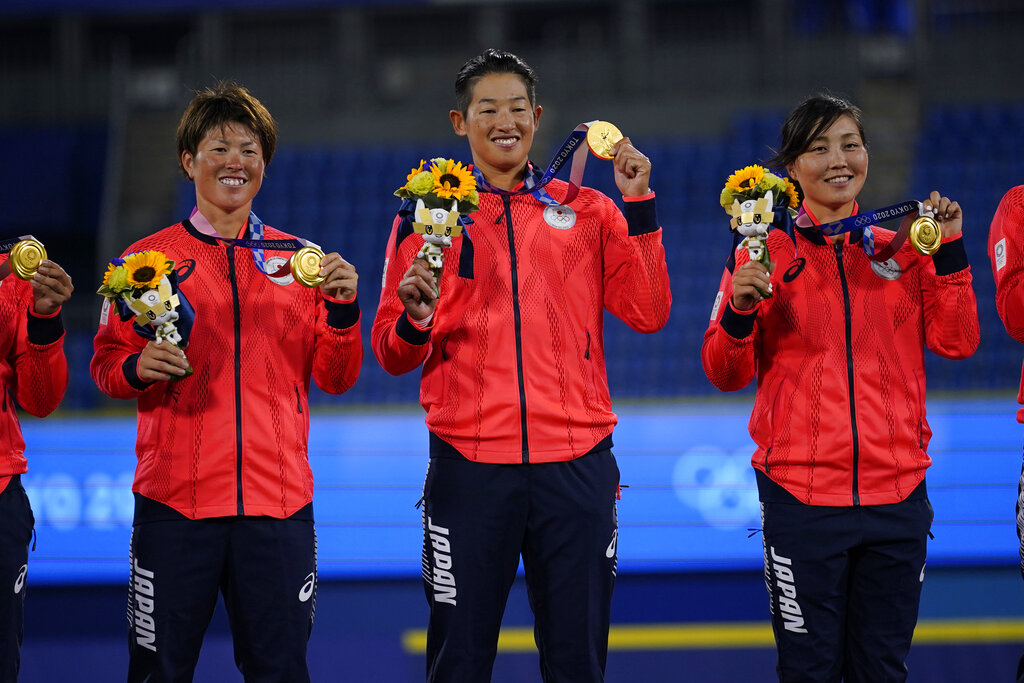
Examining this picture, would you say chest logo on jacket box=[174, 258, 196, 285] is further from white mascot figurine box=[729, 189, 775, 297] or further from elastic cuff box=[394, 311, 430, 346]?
white mascot figurine box=[729, 189, 775, 297]

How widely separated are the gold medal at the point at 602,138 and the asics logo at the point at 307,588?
1.24 m

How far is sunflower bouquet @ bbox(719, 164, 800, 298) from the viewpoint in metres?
2.55

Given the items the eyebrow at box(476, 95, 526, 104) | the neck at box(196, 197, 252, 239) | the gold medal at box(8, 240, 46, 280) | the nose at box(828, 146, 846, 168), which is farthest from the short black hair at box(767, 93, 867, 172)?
the gold medal at box(8, 240, 46, 280)

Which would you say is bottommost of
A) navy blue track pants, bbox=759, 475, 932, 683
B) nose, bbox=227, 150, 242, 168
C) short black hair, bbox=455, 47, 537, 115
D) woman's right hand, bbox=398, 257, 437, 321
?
navy blue track pants, bbox=759, 475, 932, 683

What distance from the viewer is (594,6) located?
1145cm

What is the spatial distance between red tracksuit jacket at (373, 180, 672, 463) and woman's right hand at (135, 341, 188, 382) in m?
0.48

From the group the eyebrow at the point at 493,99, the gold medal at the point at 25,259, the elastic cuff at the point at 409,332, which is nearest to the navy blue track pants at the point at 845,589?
the elastic cuff at the point at 409,332

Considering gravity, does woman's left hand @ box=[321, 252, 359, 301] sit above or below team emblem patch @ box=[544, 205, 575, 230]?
below

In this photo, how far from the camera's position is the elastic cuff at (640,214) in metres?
2.60

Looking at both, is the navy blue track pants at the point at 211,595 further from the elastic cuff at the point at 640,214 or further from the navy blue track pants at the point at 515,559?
the elastic cuff at the point at 640,214

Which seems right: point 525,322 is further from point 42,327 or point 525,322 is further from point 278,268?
point 42,327

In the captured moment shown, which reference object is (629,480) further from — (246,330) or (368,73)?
(368,73)

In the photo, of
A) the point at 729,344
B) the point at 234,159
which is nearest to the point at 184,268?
the point at 234,159

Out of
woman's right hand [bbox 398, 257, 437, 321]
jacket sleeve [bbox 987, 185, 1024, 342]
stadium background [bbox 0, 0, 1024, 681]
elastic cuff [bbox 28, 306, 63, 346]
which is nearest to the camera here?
woman's right hand [bbox 398, 257, 437, 321]
